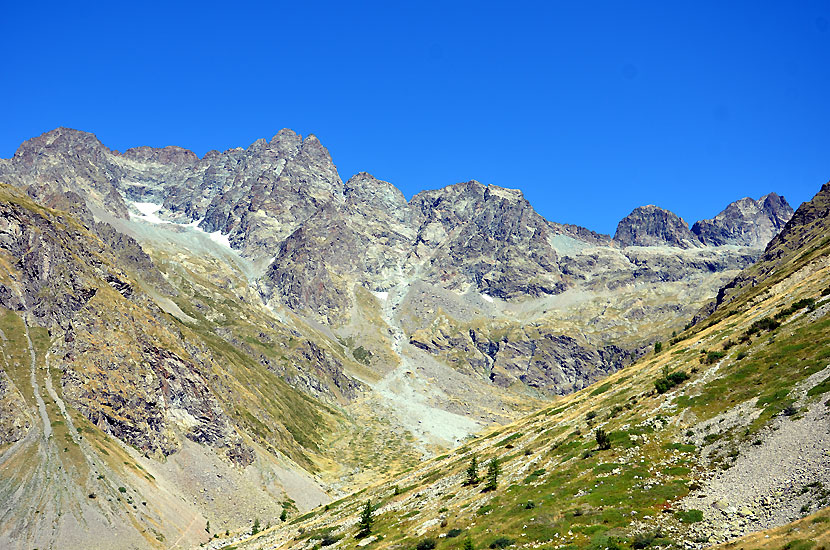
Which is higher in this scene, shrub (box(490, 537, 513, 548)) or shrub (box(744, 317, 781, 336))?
shrub (box(744, 317, 781, 336))

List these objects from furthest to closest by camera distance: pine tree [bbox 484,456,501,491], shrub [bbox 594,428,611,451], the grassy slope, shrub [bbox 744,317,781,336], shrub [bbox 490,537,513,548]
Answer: shrub [bbox 744,317,781,336], pine tree [bbox 484,456,501,491], shrub [bbox 594,428,611,451], shrub [bbox 490,537,513,548], the grassy slope

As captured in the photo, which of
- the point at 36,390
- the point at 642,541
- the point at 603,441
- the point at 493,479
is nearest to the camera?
the point at 642,541

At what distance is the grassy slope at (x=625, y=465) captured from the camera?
129 feet

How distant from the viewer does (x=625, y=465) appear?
47.7 meters

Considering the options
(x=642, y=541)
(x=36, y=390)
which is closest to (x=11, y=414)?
(x=36, y=390)

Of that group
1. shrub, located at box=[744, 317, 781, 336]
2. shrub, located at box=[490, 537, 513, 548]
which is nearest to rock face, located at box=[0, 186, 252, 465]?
shrub, located at box=[490, 537, 513, 548]

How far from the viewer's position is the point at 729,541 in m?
30.9

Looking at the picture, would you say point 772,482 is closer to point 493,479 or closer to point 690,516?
point 690,516

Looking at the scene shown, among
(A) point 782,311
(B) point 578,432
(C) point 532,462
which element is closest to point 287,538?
(C) point 532,462

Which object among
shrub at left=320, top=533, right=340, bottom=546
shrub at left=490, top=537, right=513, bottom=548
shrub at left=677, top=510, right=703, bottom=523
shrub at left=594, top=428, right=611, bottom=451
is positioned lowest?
shrub at left=320, top=533, right=340, bottom=546

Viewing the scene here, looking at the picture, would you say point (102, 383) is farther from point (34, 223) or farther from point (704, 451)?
point (704, 451)

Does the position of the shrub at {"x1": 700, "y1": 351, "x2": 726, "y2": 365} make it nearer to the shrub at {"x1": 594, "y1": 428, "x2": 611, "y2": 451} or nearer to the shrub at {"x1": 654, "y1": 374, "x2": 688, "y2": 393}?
the shrub at {"x1": 654, "y1": 374, "x2": 688, "y2": 393}

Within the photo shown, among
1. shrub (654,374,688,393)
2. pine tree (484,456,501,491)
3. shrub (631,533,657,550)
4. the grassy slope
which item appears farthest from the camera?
shrub (654,374,688,393)

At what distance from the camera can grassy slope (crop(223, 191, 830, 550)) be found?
129 feet
